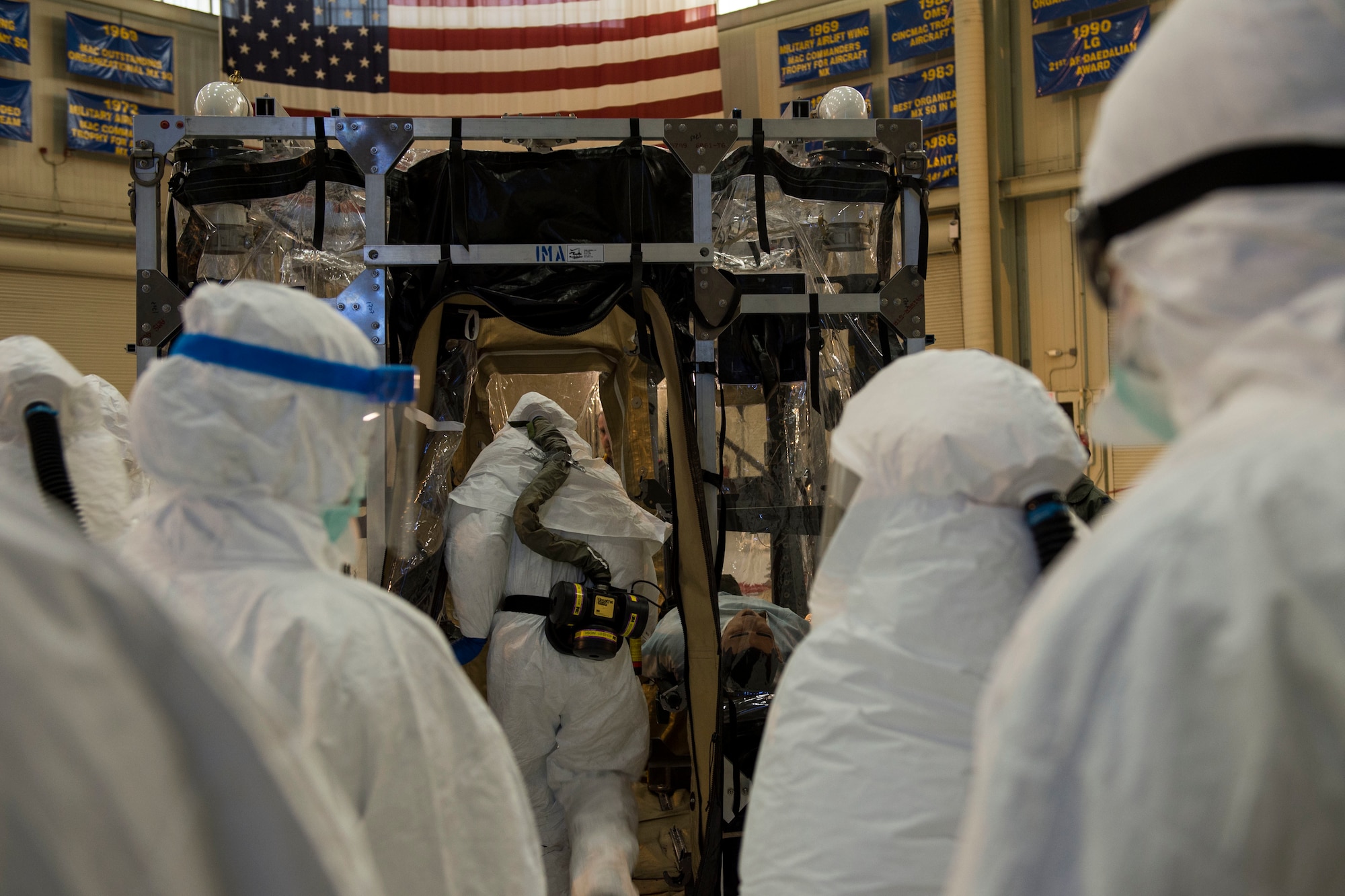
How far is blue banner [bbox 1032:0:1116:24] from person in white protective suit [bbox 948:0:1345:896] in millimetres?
8335

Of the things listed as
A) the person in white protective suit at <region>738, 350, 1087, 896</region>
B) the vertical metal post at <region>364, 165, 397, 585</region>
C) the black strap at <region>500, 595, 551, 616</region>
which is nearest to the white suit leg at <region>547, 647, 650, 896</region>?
the black strap at <region>500, 595, 551, 616</region>

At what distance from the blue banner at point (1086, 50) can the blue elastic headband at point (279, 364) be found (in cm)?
768

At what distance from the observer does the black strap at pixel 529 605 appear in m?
3.68

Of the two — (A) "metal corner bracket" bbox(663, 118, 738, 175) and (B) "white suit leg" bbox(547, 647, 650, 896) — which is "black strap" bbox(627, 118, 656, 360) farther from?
(B) "white suit leg" bbox(547, 647, 650, 896)

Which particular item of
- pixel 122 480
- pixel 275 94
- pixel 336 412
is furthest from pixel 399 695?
pixel 275 94

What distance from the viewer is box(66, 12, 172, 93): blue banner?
849 centimetres

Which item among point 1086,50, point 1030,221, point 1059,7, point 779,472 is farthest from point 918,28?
point 779,472

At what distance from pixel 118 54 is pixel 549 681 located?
7.83 metres

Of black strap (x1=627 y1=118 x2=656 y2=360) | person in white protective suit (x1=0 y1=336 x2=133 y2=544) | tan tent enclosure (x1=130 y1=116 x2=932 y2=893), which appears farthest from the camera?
black strap (x1=627 y1=118 x2=656 y2=360)

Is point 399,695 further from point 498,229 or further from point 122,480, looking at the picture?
point 498,229

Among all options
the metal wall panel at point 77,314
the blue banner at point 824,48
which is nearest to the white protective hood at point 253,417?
the metal wall panel at point 77,314

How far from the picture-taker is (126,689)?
464mm

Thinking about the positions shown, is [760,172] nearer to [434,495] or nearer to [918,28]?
[434,495]

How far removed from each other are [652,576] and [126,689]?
357cm
